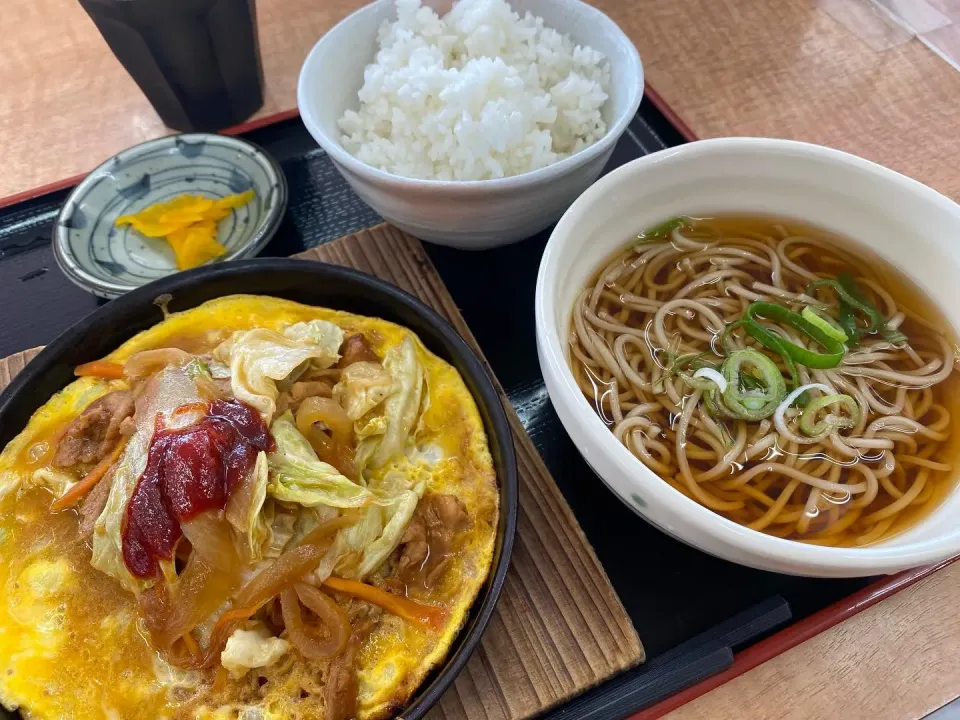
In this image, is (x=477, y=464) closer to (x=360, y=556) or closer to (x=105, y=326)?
(x=360, y=556)

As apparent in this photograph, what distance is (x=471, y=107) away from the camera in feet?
5.21

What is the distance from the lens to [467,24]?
1.74 metres

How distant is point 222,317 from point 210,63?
110 cm

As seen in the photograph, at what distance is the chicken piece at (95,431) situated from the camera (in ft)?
4.07

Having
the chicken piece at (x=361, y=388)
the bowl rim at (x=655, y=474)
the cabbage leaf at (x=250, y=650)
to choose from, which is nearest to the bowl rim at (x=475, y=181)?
the bowl rim at (x=655, y=474)

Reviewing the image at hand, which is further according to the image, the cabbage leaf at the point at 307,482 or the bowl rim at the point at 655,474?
the cabbage leaf at the point at 307,482

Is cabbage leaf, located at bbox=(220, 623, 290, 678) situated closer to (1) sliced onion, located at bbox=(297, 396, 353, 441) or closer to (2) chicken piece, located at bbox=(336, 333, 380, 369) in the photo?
(1) sliced onion, located at bbox=(297, 396, 353, 441)

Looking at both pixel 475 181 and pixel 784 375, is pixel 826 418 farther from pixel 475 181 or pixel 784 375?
pixel 475 181

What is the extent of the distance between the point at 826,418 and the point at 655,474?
0.45 meters

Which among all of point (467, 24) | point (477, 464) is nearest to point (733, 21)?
point (467, 24)

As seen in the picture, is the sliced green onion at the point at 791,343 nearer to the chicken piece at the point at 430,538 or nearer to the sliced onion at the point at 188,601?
the chicken piece at the point at 430,538

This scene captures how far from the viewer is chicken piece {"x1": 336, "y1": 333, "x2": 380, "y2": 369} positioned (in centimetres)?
136

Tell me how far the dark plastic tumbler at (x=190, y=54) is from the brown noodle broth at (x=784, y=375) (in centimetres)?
148

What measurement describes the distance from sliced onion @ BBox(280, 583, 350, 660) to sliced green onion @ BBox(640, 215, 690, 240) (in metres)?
1.04
